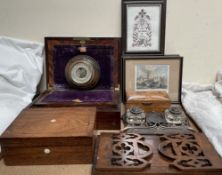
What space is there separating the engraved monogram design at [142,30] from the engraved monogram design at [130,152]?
0.55 m

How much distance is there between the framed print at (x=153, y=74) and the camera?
118cm

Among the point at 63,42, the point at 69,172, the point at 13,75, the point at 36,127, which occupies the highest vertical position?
the point at 63,42

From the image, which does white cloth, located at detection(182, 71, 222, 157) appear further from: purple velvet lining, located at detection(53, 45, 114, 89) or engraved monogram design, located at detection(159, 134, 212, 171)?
→ purple velvet lining, located at detection(53, 45, 114, 89)

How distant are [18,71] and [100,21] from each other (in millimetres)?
479

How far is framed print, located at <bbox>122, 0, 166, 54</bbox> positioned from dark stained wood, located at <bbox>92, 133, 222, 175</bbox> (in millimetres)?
534

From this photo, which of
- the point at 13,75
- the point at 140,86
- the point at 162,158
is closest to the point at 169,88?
the point at 140,86

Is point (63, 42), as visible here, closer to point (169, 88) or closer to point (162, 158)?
point (169, 88)

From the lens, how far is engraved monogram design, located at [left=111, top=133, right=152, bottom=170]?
700mm

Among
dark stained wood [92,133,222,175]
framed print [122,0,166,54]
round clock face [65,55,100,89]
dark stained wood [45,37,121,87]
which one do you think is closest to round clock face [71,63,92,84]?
round clock face [65,55,100,89]

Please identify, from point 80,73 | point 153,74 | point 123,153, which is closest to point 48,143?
point 123,153

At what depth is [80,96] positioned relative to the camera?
1115 millimetres

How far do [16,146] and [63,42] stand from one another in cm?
61

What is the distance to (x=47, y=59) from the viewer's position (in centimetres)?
121

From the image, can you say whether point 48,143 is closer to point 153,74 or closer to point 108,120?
point 108,120
